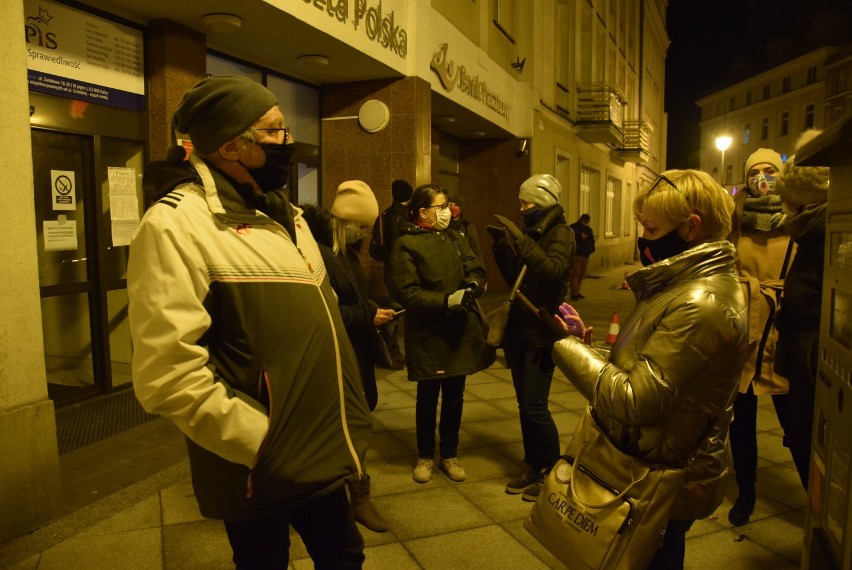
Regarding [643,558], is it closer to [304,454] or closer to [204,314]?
[304,454]

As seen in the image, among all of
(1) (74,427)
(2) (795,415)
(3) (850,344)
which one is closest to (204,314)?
(3) (850,344)

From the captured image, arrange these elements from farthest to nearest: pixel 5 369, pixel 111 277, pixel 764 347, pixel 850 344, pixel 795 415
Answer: pixel 111 277, pixel 764 347, pixel 5 369, pixel 795 415, pixel 850 344

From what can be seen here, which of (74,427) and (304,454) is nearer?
(304,454)

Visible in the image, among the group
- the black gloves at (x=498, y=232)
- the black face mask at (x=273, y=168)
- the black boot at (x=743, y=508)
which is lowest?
the black boot at (x=743, y=508)

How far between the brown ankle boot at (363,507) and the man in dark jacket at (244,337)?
59.2 inches

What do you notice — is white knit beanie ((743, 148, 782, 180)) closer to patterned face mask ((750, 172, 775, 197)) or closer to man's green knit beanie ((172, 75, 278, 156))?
patterned face mask ((750, 172, 775, 197))

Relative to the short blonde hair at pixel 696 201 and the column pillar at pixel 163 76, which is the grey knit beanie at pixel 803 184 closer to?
the short blonde hair at pixel 696 201

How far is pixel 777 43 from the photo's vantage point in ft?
185

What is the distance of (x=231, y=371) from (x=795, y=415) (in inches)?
103

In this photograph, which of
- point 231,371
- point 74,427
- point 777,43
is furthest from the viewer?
point 777,43

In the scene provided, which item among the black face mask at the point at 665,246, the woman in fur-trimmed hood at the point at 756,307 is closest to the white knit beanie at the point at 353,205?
the black face mask at the point at 665,246

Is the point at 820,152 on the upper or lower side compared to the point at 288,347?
upper

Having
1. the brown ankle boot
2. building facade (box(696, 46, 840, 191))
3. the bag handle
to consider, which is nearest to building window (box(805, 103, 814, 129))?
building facade (box(696, 46, 840, 191))

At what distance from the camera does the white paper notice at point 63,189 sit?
211 inches
